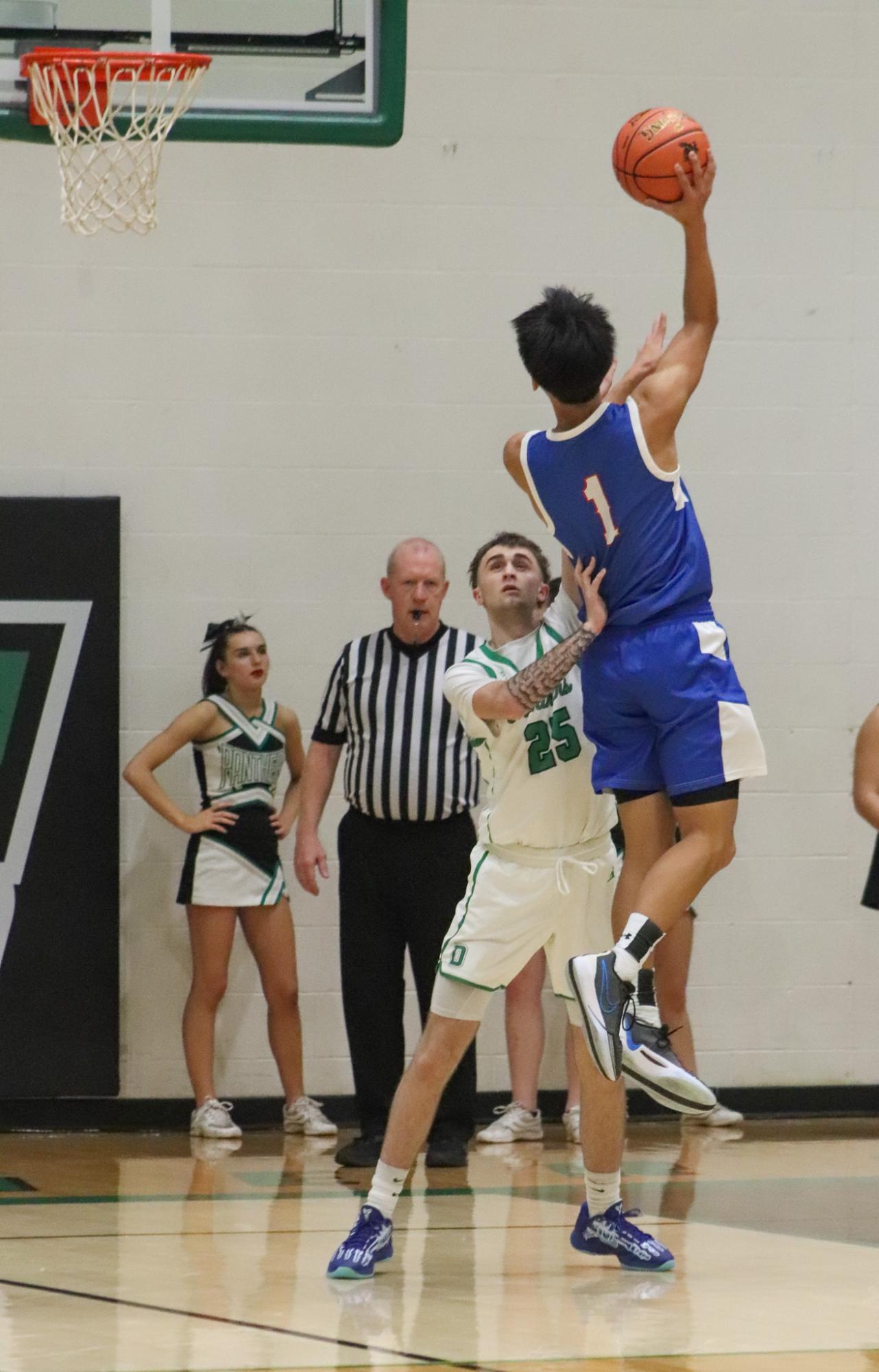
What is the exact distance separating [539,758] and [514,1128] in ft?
10.5

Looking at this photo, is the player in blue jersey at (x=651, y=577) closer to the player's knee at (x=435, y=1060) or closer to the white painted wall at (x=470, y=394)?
the player's knee at (x=435, y=1060)

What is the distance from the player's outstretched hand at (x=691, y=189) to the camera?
4684 millimetres

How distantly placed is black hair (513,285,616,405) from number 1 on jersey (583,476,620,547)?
0.68ft

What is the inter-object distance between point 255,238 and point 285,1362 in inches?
226

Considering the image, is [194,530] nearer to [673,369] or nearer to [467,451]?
[467,451]

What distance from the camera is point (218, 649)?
8.22m

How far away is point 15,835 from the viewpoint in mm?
8273

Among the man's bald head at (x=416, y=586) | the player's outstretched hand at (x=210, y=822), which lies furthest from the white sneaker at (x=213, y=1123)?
the man's bald head at (x=416, y=586)

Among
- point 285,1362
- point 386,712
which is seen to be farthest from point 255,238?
point 285,1362

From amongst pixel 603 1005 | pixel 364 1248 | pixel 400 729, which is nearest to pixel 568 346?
Answer: pixel 603 1005

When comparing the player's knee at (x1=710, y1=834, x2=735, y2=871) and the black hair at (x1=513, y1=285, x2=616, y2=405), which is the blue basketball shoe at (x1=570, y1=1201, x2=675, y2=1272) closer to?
the player's knee at (x1=710, y1=834, x2=735, y2=871)

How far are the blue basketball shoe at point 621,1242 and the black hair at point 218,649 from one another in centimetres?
358

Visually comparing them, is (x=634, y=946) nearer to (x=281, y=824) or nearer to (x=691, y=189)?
(x=691, y=189)

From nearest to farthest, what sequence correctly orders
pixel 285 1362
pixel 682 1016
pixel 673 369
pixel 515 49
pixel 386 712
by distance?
pixel 285 1362 < pixel 673 369 < pixel 386 712 < pixel 682 1016 < pixel 515 49
